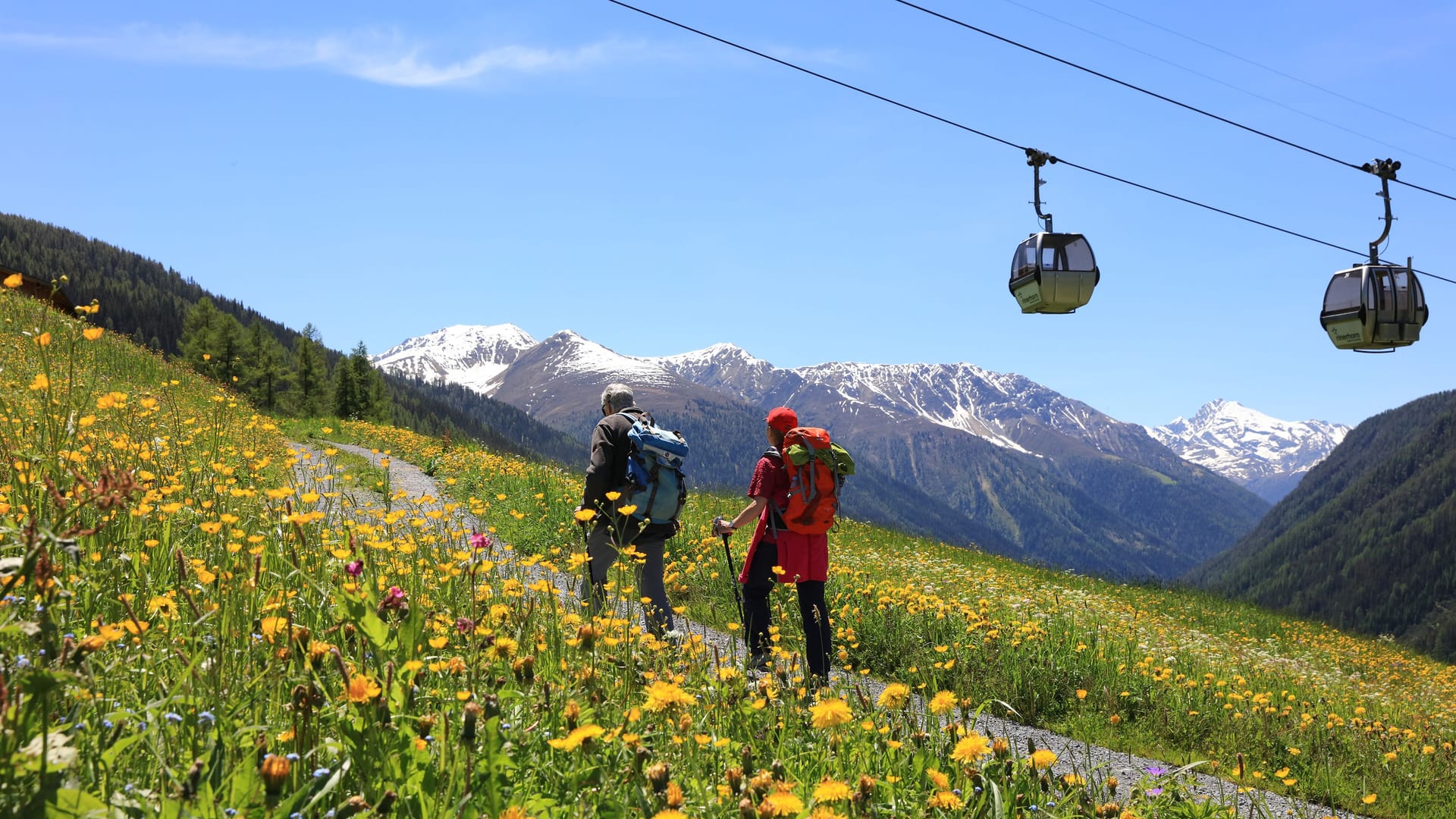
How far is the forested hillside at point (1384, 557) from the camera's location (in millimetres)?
133375

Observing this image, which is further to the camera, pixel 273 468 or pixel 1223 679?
pixel 1223 679

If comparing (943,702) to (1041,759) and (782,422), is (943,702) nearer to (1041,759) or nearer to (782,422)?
(1041,759)

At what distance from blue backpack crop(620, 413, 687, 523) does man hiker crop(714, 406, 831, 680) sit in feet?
1.82

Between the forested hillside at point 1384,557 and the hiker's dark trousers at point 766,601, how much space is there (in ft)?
449

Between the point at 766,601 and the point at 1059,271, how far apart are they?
5.82 m

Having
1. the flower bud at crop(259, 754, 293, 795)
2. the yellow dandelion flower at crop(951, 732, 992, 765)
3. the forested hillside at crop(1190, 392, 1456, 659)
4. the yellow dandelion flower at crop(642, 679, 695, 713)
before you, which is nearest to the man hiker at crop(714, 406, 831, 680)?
the yellow dandelion flower at crop(951, 732, 992, 765)

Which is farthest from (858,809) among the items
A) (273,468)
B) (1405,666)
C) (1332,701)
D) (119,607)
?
(1405,666)

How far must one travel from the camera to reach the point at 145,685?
2529 millimetres

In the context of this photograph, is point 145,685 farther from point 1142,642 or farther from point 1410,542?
point 1410,542

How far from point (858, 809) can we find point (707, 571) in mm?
8354

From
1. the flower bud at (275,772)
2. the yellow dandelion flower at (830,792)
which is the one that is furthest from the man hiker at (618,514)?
the flower bud at (275,772)

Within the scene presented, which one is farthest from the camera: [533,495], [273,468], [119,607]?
[533,495]

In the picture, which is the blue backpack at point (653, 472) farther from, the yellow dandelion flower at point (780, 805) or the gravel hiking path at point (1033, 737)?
the yellow dandelion flower at point (780, 805)

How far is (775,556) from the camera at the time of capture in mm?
6516
